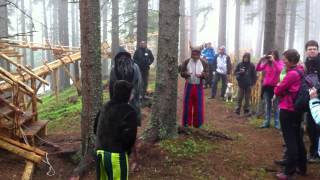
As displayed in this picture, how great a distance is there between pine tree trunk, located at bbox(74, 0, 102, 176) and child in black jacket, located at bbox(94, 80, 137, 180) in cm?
245

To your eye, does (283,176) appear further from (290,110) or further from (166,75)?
(166,75)

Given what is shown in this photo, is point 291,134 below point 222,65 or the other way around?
below

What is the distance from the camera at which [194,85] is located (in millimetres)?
9836

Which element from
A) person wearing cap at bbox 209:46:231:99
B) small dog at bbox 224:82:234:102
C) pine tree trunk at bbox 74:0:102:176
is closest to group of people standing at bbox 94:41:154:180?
pine tree trunk at bbox 74:0:102:176

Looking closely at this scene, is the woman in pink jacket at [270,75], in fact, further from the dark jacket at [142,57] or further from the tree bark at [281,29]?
the tree bark at [281,29]

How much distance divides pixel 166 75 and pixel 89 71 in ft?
5.14

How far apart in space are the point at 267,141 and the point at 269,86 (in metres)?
1.71

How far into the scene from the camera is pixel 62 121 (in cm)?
1399

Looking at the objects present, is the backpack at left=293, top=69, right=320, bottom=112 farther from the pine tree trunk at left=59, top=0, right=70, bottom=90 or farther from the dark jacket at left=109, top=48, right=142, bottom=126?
the pine tree trunk at left=59, top=0, right=70, bottom=90

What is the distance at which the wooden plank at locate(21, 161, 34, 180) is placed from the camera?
783 cm

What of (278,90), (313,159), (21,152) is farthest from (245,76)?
(21,152)

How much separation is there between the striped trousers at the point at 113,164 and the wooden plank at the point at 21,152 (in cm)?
332

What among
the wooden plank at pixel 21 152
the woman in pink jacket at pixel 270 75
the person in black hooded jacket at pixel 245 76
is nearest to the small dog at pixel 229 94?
the person in black hooded jacket at pixel 245 76

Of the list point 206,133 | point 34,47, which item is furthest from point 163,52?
point 34,47
